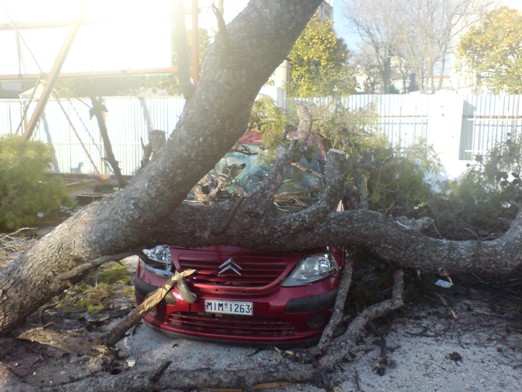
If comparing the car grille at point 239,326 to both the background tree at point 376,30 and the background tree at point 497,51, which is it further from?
the background tree at point 376,30

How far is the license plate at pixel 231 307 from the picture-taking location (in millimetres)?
3705

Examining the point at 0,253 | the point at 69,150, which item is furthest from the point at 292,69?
the point at 0,253

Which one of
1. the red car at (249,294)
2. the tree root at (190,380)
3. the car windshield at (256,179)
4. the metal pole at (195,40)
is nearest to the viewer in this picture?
the tree root at (190,380)

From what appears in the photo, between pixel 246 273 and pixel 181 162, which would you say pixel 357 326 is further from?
pixel 181 162

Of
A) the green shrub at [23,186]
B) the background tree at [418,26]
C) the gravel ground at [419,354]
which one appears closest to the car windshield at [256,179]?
the gravel ground at [419,354]

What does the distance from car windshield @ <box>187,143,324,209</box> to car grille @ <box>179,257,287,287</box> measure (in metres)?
0.83

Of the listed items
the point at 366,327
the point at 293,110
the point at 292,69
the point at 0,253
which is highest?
the point at 292,69

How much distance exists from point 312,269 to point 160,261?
124 centimetres

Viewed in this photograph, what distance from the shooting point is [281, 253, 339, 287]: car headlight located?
12.4 feet

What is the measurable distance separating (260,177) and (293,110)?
198 centimetres

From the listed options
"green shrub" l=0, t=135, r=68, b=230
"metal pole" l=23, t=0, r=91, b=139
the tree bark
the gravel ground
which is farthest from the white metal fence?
the tree bark

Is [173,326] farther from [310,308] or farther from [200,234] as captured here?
[310,308]

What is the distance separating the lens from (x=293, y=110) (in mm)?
6742

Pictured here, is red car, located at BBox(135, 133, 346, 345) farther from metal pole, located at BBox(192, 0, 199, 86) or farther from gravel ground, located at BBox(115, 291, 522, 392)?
metal pole, located at BBox(192, 0, 199, 86)
